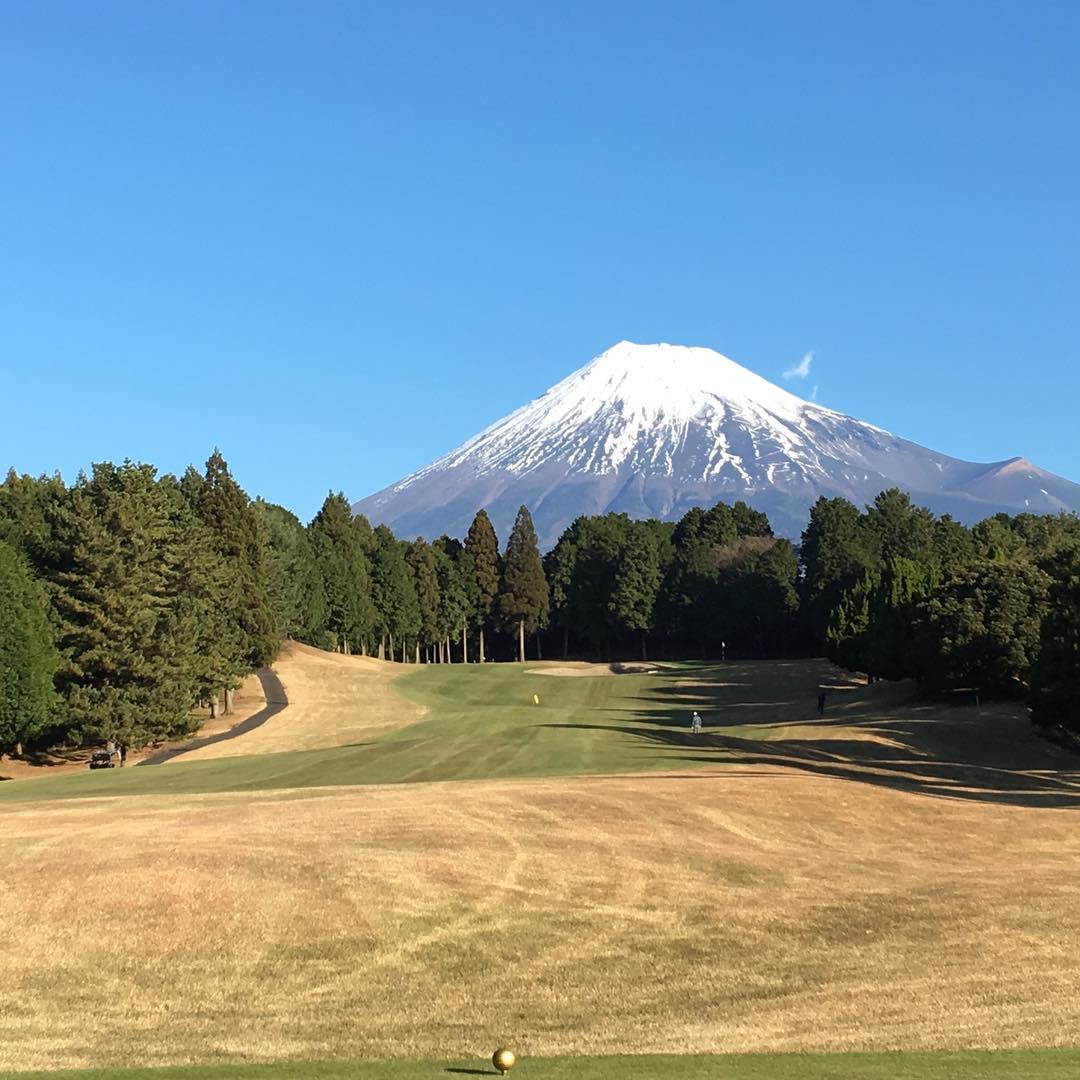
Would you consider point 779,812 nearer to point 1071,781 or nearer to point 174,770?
point 1071,781

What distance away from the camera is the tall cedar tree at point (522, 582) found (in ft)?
488

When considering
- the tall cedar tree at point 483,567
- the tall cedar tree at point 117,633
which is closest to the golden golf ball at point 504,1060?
the tall cedar tree at point 117,633

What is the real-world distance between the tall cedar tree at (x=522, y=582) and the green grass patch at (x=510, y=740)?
38.6m

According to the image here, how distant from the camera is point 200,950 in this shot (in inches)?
850

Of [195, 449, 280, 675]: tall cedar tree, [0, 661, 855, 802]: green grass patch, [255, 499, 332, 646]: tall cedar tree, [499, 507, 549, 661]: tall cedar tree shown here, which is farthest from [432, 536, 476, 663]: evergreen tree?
[195, 449, 280, 675]: tall cedar tree

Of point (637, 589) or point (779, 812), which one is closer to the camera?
point (779, 812)

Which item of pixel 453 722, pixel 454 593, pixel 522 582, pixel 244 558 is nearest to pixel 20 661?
pixel 453 722

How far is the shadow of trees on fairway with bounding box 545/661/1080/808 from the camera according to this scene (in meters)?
47.7

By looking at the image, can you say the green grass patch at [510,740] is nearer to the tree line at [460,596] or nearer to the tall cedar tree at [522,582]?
the tree line at [460,596]

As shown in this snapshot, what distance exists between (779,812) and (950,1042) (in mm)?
19523

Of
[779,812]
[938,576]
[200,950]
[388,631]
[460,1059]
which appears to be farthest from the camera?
[388,631]

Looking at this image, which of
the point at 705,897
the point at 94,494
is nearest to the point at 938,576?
the point at 94,494

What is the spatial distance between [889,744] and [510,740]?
16500 millimetres

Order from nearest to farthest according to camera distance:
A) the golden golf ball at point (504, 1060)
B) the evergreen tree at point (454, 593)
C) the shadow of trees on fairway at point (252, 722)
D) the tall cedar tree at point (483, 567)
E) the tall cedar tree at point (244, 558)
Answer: the golden golf ball at point (504, 1060), the shadow of trees on fairway at point (252, 722), the tall cedar tree at point (244, 558), the evergreen tree at point (454, 593), the tall cedar tree at point (483, 567)
